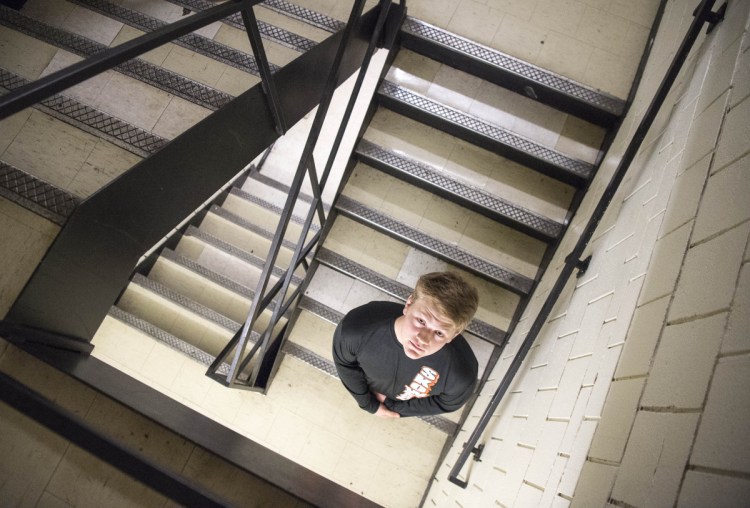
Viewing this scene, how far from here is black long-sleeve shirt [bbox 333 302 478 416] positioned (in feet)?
6.14

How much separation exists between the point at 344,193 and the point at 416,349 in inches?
60.9

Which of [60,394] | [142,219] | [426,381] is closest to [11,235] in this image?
[142,219]

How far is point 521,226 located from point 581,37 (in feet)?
4.69

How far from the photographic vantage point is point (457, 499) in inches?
82.5

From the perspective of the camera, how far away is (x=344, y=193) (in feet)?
9.48

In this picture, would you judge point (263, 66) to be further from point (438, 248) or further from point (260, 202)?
point (260, 202)

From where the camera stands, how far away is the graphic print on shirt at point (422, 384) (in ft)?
6.17

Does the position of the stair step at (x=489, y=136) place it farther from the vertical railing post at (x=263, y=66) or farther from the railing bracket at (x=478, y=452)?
the railing bracket at (x=478, y=452)

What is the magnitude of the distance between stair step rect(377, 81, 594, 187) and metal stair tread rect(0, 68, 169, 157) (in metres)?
1.60

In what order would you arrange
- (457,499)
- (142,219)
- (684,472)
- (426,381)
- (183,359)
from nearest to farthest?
(684,472), (142,219), (426,381), (457,499), (183,359)

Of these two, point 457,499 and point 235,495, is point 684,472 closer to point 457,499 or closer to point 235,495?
point 235,495

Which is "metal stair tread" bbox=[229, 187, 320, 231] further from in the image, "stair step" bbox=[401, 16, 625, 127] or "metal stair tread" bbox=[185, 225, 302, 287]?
"stair step" bbox=[401, 16, 625, 127]

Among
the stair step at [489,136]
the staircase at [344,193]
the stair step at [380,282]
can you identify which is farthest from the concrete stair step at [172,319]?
the stair step at [489,136]

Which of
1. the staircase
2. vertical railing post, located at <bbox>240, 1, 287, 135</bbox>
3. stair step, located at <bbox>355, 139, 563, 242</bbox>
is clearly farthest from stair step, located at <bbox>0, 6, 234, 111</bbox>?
stair step, located at <bbox>355, 139, 563, 242</bbox>
